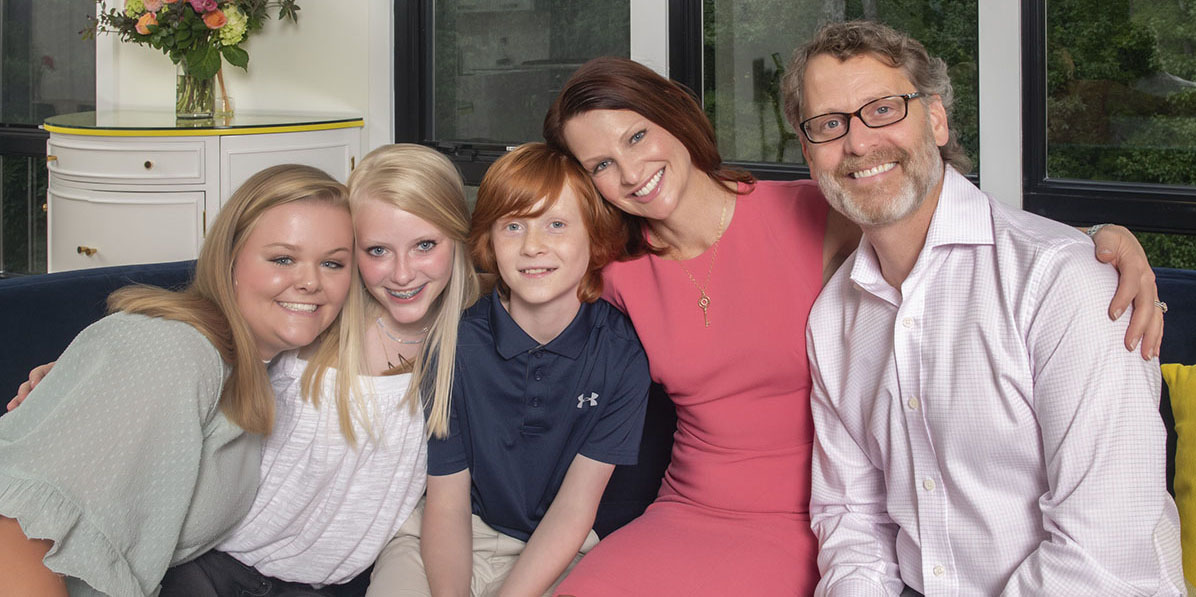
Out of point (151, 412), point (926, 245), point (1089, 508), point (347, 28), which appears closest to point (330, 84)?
point (347, 28)

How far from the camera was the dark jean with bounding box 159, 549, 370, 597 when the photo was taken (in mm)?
1744

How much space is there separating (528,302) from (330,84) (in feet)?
8.61

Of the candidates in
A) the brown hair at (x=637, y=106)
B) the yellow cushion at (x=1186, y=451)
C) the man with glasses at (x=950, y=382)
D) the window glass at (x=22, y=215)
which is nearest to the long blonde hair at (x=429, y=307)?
the brown hair at (x=637, y=106)

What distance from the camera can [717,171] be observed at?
6.27 ft

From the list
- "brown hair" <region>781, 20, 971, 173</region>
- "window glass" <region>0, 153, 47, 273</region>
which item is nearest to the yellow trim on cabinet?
"window glass" <region>0, 153, 47, 273</region>

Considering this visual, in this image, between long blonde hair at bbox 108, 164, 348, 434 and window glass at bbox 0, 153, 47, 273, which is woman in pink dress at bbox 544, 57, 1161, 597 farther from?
window glass at bbox 0, 153, 47, 273

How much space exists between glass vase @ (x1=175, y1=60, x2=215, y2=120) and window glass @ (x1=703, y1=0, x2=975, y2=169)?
6.48 feet

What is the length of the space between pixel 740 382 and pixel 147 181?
259cm

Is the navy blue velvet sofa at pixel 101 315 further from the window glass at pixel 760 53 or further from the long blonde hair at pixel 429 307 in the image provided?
the window glass at pixel 760 53

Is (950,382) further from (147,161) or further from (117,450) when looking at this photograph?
(147,161)

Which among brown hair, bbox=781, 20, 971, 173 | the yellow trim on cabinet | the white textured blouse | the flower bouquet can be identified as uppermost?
the flower bouquet

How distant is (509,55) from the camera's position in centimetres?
387

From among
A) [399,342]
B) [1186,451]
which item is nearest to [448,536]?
[399,342]

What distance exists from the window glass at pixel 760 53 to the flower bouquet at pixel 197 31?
1697 mm
